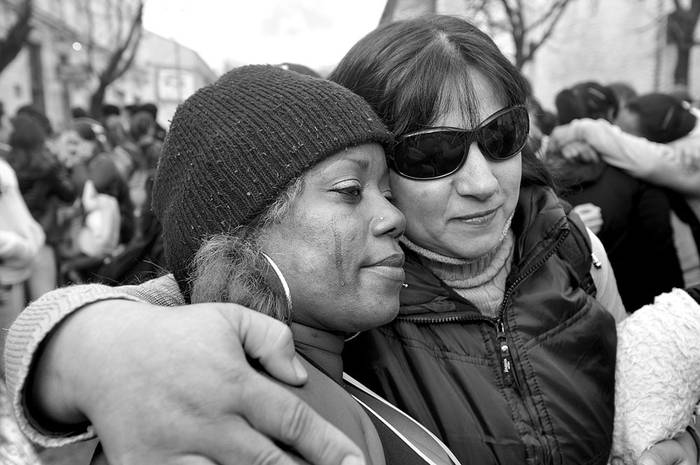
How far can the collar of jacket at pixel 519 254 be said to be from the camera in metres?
1.44

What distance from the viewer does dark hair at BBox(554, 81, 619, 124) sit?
4.11 metres

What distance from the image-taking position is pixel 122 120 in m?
9.04

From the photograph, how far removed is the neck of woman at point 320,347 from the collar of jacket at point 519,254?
10.4 inches

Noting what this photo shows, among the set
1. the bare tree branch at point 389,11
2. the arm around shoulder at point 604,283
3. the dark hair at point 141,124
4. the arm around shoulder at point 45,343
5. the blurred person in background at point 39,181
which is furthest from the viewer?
the dark hair at point 141,124

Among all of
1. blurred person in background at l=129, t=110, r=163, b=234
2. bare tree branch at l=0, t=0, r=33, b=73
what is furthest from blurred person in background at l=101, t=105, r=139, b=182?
bare tree branch at l=0, t=0, r=33, b=73

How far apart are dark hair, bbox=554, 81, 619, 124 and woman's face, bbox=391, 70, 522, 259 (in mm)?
2898

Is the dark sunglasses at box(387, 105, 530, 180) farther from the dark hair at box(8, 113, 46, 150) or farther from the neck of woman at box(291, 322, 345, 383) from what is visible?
the dark hair at box(8, 113, 46, 150)

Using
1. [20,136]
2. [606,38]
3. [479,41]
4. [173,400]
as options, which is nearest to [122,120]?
[20,136]

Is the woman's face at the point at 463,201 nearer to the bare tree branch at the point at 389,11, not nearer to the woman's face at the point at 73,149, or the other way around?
the bare tree branch at the point at 389,11

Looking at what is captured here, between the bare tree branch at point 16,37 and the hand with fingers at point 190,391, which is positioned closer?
the hand with fingers at point 190,391

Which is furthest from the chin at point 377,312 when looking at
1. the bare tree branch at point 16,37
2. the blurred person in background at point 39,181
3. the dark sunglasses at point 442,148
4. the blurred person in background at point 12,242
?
the bare tree branch at point 16,37

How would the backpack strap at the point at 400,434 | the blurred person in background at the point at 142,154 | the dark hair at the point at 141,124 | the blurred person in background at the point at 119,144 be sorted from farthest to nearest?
the dark hair at the point at 141,124, the blurred person in background at the point at 119,144, the blurred person in background at the point at 142,154, the backpack strap at the point at 400,434

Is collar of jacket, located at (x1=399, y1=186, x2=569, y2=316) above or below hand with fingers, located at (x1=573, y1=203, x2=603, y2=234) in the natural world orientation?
above

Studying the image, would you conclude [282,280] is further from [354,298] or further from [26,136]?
[26,136]
